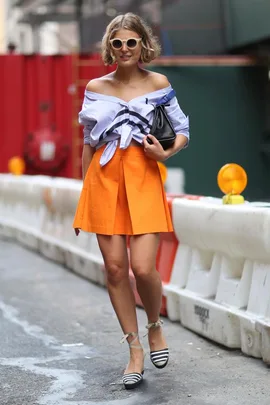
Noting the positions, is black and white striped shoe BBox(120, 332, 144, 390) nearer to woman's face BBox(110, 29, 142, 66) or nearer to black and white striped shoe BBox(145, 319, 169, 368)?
black and white striped shoe BBox(145, 319, 169, 368)

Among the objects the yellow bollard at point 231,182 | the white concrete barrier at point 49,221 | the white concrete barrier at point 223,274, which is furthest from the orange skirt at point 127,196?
the white concrete barrier at point 49,221

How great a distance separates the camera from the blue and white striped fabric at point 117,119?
5.07 m

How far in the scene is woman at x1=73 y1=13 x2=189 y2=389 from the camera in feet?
16.6

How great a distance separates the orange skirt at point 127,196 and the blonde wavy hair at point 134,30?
Result: 504 mm

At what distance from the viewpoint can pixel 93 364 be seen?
5703mm

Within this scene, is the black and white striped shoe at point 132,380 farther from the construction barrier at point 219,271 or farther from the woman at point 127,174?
the construction barrier at point 219,271

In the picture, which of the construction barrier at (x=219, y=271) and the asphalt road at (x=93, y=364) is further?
the construction barrier at (x=219, y=271)

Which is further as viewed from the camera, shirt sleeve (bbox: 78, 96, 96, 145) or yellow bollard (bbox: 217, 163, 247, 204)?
yellow bollard (bbox: 217, 163, 247, 204)

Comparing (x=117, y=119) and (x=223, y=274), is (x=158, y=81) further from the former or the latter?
(x=223, y=274)

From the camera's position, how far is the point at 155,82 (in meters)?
5.18

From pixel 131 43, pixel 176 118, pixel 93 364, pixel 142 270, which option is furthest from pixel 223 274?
pixel 131 43

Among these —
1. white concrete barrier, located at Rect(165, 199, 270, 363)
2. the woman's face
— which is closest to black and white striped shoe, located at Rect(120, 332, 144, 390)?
white concrete barrier, located at Rect(165, 199, 270, 363)

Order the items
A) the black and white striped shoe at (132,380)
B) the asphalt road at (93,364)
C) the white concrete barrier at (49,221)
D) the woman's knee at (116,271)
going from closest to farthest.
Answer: the asphalt road at (93,364)
the black and white striped shoe at (132,380)
the woman's knee at (116,271)
the white concrete barrier at (49,221)

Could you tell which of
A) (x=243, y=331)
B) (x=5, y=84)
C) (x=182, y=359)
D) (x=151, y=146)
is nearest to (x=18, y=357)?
(x=182, y=359)
